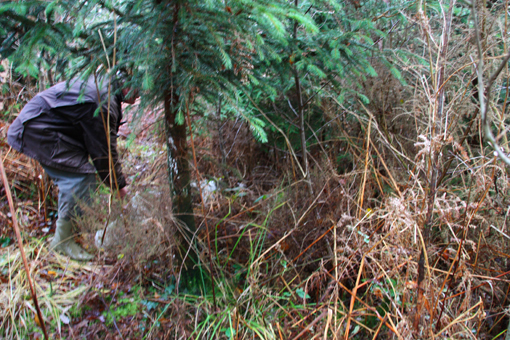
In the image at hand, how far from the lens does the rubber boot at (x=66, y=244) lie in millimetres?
3123

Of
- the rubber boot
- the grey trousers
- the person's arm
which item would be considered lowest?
the rubber boot

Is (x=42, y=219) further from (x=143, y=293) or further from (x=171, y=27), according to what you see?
(x=171, y=27)

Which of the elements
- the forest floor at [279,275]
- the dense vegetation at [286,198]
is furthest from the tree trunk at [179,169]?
the forest floor at [279,275]

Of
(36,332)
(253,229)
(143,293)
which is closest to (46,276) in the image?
(36,332)

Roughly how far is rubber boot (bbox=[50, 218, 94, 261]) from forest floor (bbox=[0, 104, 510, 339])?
0.07m

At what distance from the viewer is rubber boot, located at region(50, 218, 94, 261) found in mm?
3123

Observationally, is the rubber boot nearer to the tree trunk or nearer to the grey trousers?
the grey trousers

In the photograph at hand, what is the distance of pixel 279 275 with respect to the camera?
7.77ft

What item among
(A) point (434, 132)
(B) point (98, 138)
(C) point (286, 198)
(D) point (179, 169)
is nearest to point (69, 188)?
(B) point (98, 138)

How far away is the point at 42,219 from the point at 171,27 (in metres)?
3.01

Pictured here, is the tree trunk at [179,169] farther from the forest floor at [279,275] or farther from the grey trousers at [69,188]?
the grey trousers at [69,188]

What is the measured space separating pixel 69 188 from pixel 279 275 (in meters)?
2.13

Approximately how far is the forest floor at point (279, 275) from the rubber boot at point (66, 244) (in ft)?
0.24

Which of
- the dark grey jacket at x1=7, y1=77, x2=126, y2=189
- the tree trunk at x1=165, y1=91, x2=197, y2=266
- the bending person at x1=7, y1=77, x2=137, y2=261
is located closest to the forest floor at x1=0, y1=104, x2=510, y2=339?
the tree trunk at x1=165, y1=91, x2=197, y2=266
